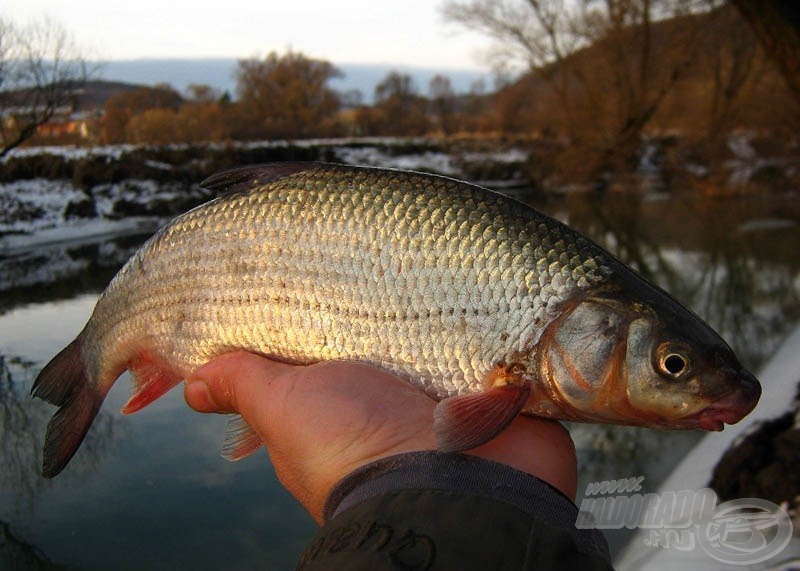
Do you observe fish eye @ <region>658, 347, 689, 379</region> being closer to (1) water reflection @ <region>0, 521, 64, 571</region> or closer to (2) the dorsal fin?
(2) the dorsal fin

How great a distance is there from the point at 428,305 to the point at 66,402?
166cm

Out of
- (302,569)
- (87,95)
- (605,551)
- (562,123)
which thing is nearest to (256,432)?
(302,569)

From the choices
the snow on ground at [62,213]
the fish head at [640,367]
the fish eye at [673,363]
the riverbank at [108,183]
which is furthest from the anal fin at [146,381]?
the snow on ground at [62,213]

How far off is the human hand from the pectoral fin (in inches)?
3.4

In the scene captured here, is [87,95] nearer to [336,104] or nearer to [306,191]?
[336,104]

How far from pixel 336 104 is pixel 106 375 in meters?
47.1

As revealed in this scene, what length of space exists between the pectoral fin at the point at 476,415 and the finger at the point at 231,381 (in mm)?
670

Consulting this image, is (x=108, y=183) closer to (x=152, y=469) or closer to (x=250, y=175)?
(x=152, y=469)

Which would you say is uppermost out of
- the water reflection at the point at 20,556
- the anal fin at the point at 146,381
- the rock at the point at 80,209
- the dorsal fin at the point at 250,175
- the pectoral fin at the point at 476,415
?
the dorsal fin at the point at 250,175

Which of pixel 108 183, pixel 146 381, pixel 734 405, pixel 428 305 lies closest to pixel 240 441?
pixel 146 381

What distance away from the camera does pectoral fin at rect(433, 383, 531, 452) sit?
1735 mm

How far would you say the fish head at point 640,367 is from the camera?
1832mm

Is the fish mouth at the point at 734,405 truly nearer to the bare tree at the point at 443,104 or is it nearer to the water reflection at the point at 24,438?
the water reflection at the point at 24,438

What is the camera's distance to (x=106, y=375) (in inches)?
108
